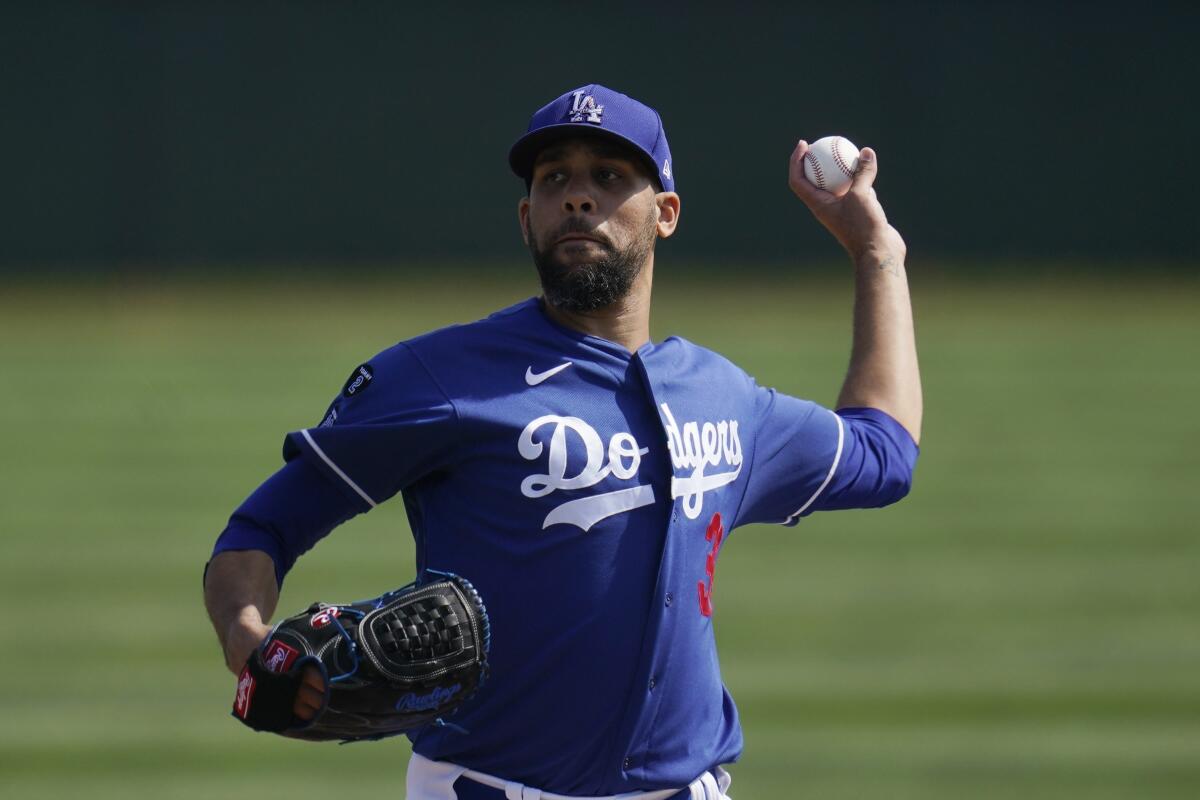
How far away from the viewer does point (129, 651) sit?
8.27 meters

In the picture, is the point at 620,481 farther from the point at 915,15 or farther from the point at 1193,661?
the point at 915,15

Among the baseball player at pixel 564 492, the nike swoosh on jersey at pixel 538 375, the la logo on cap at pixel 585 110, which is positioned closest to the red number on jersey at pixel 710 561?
the baseball player at pixel 564 492

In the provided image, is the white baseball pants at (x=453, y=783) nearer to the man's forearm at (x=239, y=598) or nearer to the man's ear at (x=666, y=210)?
the man's forearm at (x=239, y=598)

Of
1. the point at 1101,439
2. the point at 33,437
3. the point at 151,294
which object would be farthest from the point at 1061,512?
the point at 151,294

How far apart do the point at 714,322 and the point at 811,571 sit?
966cm

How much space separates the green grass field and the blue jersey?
3.28 metres

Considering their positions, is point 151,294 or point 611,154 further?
point 151,294

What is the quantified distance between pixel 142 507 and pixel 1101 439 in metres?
7.02

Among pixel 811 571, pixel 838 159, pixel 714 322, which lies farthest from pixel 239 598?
pixel 714 322

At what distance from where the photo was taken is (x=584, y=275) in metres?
3.18

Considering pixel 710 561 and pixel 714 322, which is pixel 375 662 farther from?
pixel 714 322

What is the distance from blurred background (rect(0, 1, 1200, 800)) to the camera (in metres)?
7.26

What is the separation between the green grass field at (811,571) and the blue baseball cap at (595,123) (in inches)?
138

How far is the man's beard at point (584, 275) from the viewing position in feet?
10.4
